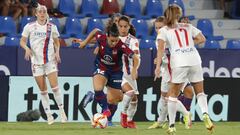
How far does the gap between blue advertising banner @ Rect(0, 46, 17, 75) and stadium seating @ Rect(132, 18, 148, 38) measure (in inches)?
179

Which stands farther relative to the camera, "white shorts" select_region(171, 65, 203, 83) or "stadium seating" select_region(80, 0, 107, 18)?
"stadium seating" select_region(80, 0, 107, 18)

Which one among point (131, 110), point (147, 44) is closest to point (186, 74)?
point (131, 110)

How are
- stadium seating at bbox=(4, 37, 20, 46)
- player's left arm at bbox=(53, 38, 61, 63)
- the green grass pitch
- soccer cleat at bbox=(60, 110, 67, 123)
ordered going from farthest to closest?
stadium seating at bbox=(4, 37, 20, 46) → soccer cleat at bbox=(60, 110, 67, 123) → player's left arm at bbox=(53, 38, 61, 63) → the green grass pitch

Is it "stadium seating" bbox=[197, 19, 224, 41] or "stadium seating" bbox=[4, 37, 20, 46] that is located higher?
"stadium seating" bbox=[197, 19, 224, 41]

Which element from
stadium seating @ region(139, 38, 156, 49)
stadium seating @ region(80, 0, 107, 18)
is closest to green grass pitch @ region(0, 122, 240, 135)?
stadium seating @ region(139, 38, 156, 49)

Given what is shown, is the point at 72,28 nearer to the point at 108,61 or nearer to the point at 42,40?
the point at 42,40

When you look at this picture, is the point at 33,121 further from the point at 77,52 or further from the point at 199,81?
the point at 199,81

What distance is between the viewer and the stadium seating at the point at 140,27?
70.0ft

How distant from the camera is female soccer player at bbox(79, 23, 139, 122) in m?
14.3

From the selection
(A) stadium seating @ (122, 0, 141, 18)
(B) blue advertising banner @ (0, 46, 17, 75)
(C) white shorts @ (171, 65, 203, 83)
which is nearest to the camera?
(C) white shorts @ (171, 65, 203, 83)

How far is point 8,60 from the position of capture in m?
17.5

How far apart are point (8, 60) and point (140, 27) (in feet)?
15.7

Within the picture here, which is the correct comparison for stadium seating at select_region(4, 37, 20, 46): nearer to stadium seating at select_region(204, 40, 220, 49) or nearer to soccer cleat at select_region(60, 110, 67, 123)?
soccer cleat at select_region(60, 110, 67, 123)

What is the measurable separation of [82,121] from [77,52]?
1397 millimetres
